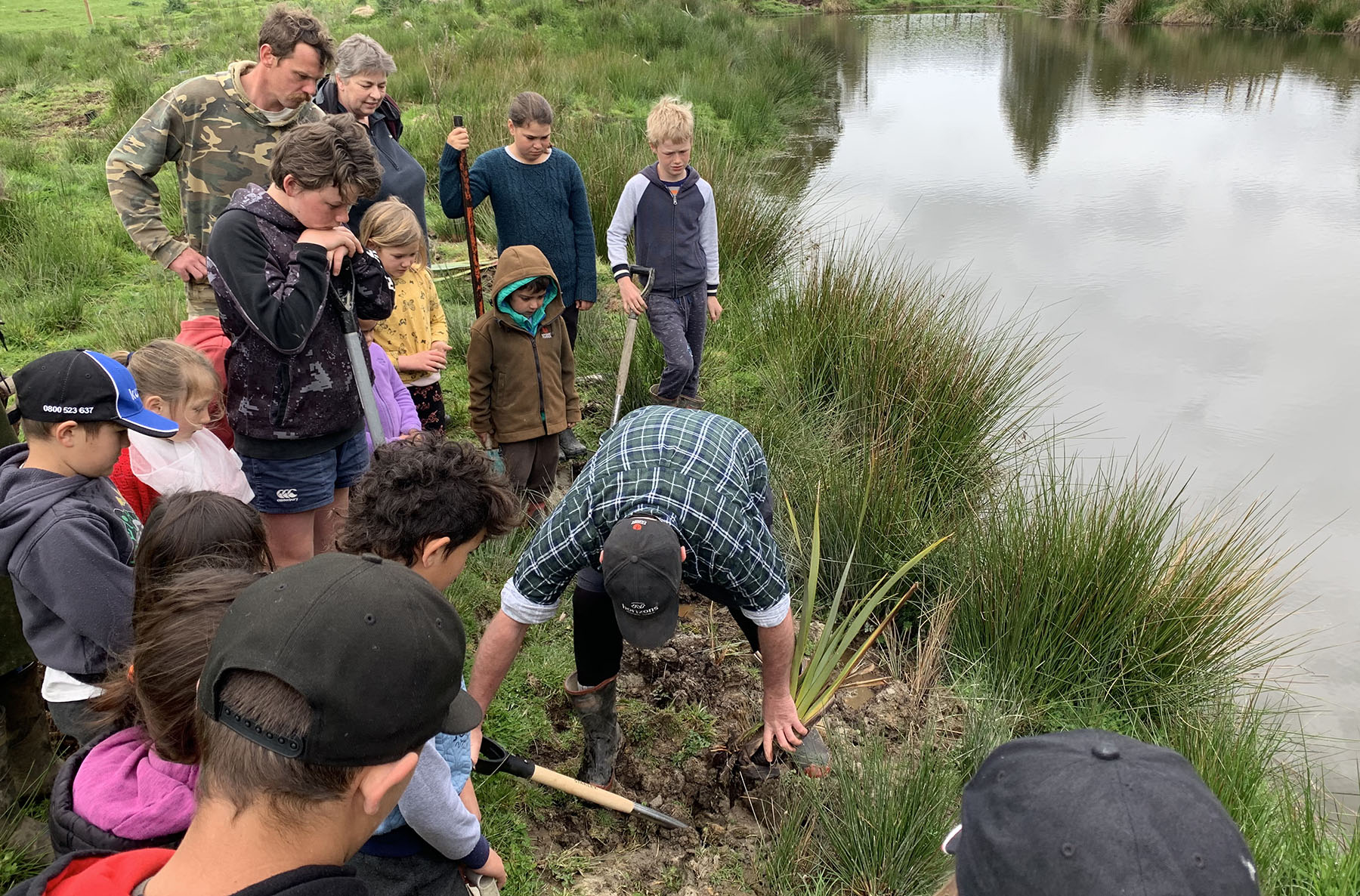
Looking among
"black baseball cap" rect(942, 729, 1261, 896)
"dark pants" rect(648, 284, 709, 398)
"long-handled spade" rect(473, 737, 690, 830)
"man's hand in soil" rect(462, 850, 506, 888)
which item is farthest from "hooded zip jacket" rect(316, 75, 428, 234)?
"black baseball cap" rect(942, 729, 1261, 896)

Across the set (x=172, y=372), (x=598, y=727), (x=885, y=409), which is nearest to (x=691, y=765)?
(x=598, y=727)

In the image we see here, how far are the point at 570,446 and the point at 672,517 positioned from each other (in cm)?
222

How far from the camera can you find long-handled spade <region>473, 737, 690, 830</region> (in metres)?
2.22

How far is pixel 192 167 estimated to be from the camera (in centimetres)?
311

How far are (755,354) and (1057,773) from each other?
4545 millimetres

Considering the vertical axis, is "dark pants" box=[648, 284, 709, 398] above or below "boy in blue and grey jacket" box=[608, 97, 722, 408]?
below

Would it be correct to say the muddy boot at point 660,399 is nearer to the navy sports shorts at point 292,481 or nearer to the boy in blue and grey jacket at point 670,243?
the boy in blue and grey jacket at point 670,243

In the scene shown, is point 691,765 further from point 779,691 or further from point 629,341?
point 629,341

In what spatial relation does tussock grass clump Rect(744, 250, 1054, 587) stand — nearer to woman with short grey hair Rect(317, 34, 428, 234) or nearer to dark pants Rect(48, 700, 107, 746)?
woman with short grey hair Rect(317, 34, 428, 234)

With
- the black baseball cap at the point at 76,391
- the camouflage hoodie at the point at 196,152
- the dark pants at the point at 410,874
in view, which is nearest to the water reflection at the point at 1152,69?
the camouflage hoodie at the point at 196,152

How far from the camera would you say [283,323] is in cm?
247

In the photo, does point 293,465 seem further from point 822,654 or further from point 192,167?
point 822,654

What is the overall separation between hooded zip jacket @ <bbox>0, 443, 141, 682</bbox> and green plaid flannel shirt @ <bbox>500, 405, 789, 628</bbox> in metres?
0.82

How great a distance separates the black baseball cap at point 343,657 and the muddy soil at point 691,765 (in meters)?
1.42
